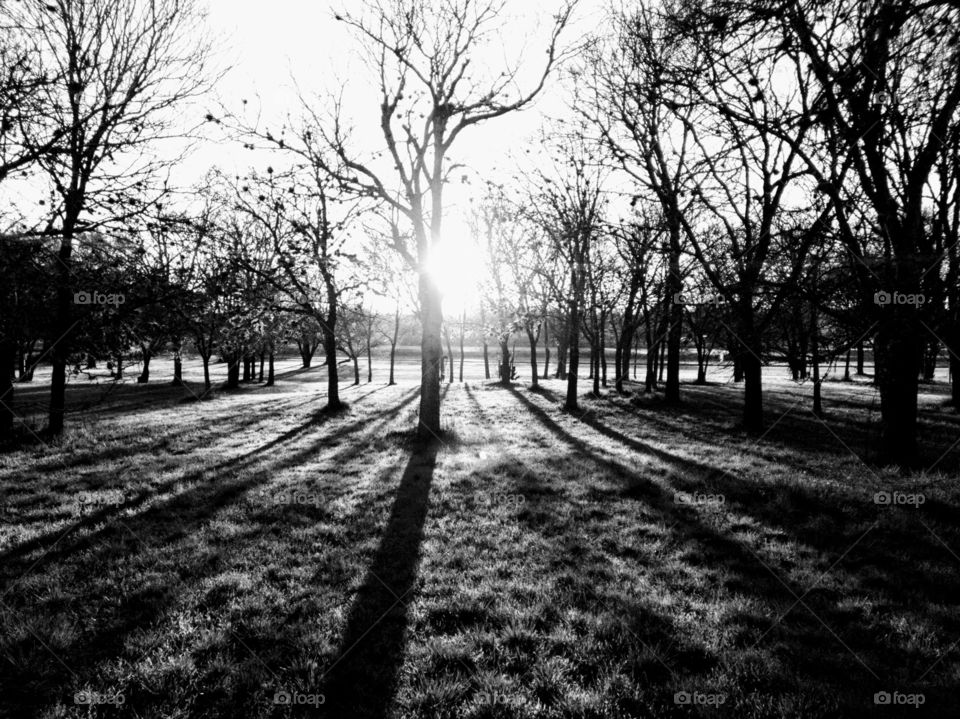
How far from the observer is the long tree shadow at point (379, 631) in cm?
347

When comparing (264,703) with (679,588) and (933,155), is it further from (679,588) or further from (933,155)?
(933,155)

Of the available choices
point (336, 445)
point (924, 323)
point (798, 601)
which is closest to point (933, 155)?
point (924, 323)

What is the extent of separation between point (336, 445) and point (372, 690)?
9279 mm

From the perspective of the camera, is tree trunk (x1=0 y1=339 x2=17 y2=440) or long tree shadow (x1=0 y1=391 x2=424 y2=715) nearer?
long tree shadow (x1=0 y1=391 x2=424 y2=715)
